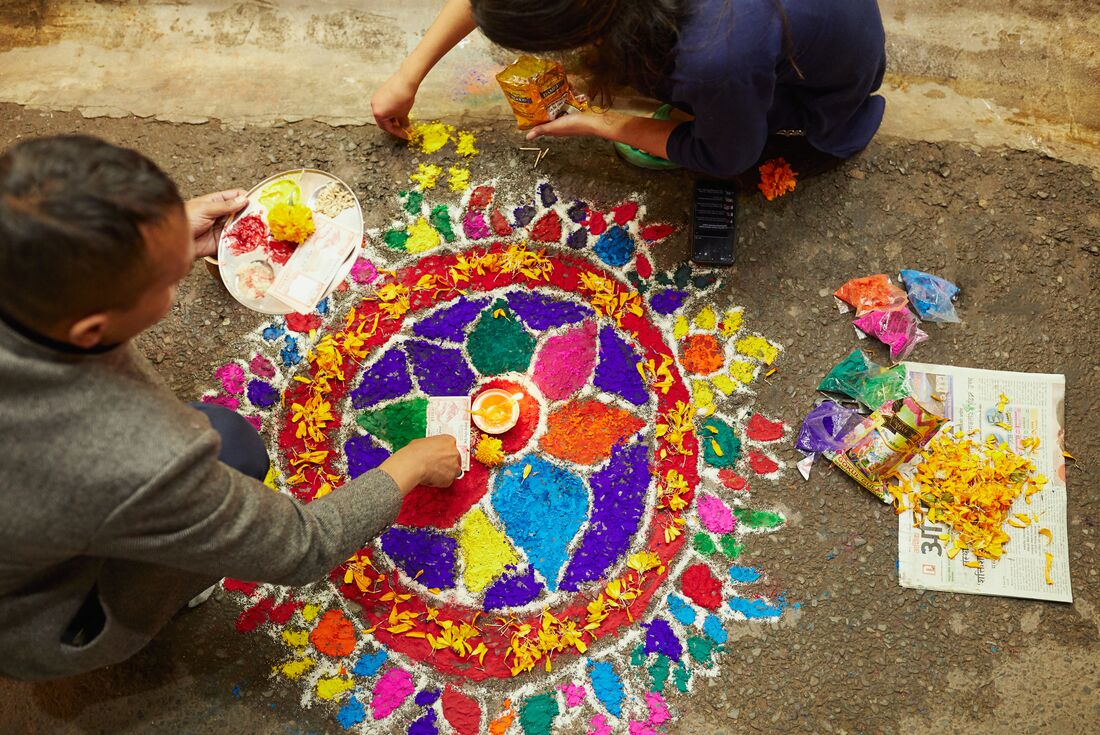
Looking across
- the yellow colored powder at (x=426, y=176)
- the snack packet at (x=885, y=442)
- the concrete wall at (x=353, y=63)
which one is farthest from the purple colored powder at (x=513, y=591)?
the concrete wall at (x=353, y=63)

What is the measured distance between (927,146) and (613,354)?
4.38 feet

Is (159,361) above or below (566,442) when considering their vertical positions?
above

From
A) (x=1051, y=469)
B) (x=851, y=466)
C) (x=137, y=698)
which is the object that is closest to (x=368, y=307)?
(x=137, y=698)

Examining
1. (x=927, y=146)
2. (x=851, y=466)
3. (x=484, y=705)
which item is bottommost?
(x=484, y=705)

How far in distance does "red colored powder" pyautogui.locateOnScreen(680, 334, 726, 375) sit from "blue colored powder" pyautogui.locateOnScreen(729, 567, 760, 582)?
0.63 meters

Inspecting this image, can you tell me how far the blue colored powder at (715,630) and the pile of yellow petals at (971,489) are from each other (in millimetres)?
680

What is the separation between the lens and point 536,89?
7.38 feet

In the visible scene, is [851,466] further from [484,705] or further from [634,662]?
[484,705]

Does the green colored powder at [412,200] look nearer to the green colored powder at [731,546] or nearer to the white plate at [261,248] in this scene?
the white plate at [261,248]

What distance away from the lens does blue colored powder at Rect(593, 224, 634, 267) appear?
100 inches


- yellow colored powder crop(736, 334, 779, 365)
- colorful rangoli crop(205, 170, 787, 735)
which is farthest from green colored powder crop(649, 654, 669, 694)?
yellow colored powder crop(736, 334, 779, 365)

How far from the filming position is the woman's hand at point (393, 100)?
2.43 m

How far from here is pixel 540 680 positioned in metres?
2.27

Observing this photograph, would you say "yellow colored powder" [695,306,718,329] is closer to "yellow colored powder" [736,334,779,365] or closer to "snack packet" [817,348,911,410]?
"yellow colored powder" [736,334,779,365]
